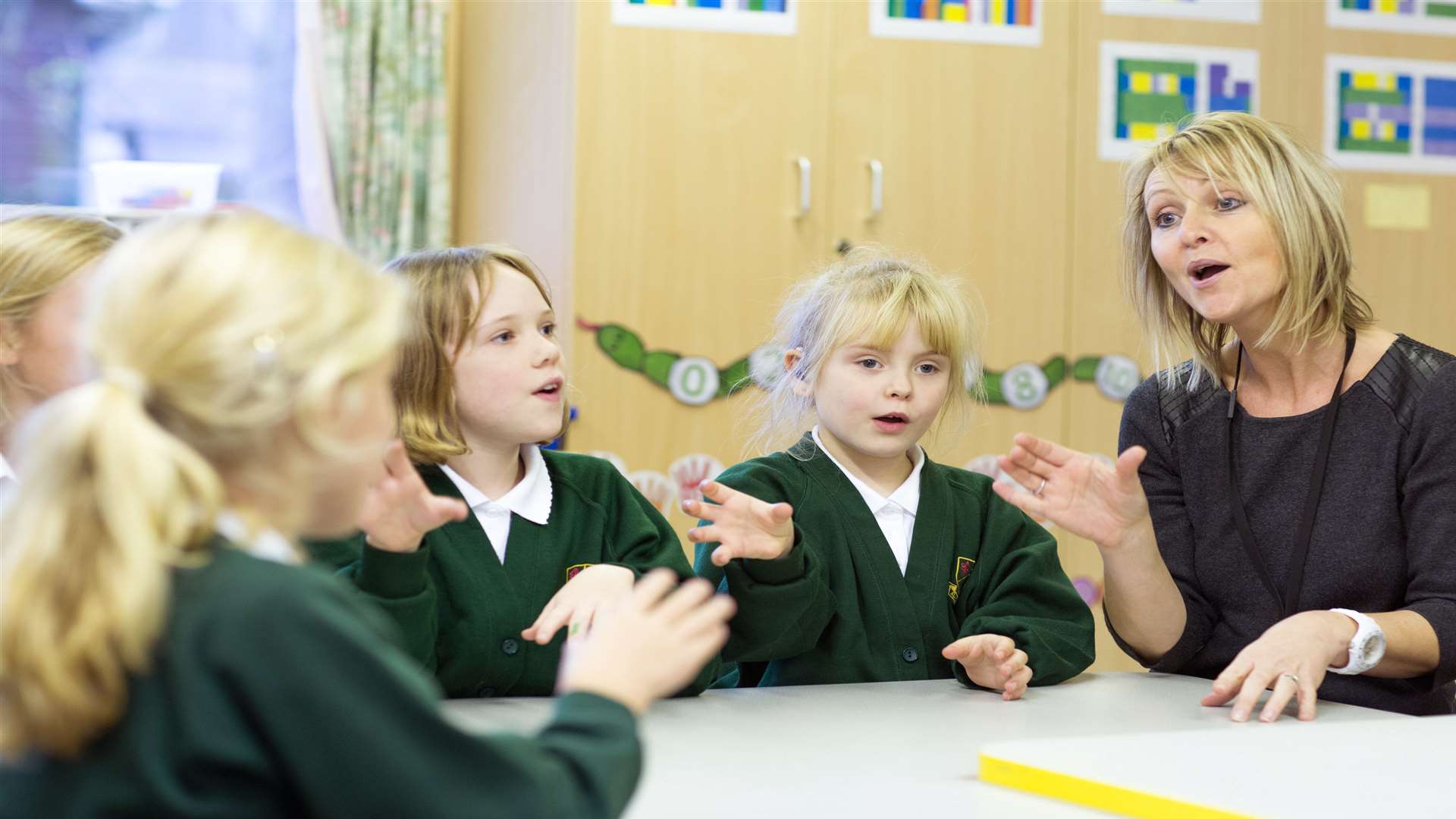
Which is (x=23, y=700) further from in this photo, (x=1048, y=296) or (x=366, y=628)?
(x=1048, y=296)

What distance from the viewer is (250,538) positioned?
67cm

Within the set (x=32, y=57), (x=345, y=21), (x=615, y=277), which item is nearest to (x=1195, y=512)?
(x=615, y=277)

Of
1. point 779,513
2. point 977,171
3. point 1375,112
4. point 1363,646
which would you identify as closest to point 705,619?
point 779,513

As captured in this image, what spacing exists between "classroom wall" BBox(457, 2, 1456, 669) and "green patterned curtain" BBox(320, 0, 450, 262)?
0.16 m

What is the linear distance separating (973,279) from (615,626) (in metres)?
2.67

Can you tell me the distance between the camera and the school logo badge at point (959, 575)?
1.70 meters

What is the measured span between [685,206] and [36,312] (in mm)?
1737

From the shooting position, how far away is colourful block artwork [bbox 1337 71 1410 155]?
3516 mm

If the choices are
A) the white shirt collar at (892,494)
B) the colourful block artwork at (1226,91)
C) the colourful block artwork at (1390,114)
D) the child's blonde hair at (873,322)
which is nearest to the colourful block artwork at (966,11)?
the colourful block artwork at (1226,91)

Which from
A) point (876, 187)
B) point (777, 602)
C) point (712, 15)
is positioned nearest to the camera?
point (777, 602)

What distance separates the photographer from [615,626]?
78cm

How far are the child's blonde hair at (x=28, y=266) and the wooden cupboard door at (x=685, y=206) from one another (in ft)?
4.92

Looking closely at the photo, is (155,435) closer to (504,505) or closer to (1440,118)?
(504,505)

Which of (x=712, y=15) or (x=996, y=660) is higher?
(x=712, y=15)
